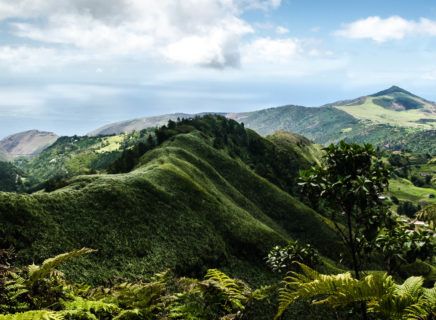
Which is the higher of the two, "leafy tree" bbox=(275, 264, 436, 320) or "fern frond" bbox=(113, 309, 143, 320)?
"leafy tree" bbox=(275, 264, 436, 320)

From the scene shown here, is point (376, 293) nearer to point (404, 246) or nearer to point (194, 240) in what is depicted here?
point (404, 246)

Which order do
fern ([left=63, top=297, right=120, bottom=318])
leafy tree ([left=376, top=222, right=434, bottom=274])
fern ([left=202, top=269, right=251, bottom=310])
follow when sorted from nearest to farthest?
1. fern ([left=63, top=297, right=120, bottom=318])
2. fern ([left=202, top=269, right=251, bottom=310])
3. leafy tree ([left=376, top=222, right=434, bottom=274])

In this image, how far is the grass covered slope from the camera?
2665 inches

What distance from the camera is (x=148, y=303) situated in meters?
11.8

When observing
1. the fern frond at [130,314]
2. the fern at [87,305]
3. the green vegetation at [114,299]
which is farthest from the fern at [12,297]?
the fern frond at [130,314]

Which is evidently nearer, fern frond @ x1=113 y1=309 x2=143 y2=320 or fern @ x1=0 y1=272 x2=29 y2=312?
fern @ x1=0 y1=272 x2=29 y2=312

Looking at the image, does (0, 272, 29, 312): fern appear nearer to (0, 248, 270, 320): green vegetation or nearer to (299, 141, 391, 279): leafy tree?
(0, 248, 270, 320): green vegetation

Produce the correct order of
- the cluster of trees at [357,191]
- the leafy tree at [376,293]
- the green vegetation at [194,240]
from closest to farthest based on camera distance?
1. the leafy tree at [376,293]
2. the green vegetation at [194,240]
3. the cluster of trees at [357,191]

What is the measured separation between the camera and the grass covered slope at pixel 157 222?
222 feet

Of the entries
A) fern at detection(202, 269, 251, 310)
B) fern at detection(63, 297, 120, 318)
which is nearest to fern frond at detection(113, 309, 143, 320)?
fern at detection(63, 297, 120, 318)

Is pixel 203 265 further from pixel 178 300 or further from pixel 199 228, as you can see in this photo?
pixel 178 300

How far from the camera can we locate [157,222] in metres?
93.4

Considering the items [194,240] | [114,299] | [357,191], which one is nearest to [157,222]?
[194,240]

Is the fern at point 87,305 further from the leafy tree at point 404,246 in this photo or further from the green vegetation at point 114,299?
the leafy tree at point 404,246
